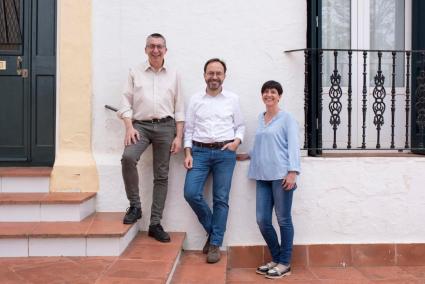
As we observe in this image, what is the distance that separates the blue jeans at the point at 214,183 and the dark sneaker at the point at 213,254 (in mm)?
39

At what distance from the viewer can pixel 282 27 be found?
4367mm

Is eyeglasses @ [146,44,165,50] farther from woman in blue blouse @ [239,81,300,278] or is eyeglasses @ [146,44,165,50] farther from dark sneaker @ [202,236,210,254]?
dark sneaker @ [202,236,210,254]

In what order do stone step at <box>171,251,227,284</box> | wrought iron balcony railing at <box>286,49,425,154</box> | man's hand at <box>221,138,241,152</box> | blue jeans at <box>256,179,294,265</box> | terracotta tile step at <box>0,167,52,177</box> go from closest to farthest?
stone step at <box>171,251,227,284</box> < blue jeans at <box>256,179,294,265</box> < man's hand at <box>221,138,241,152</box> < terracotta tile step at <box>0,167,52,177</box> < wrought iron balcony railing at <box>286,49,425,154</box>

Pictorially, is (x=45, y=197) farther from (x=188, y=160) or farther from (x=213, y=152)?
(x=213, y=152)

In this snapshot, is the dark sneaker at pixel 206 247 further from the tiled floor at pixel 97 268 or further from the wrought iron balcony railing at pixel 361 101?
the wrought iron balcony railing at pixel 361 101

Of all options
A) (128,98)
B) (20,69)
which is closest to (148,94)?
(128,98)

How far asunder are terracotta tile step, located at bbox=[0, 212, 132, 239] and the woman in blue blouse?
1164mm

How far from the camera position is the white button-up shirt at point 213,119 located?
12.9 feet

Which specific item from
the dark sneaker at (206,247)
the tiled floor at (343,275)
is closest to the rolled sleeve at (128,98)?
the dark sneaker at (206,247)

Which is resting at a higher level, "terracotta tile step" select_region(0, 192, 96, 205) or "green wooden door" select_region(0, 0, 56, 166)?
"green wooden door" select_region(0, 0, 56, 166)

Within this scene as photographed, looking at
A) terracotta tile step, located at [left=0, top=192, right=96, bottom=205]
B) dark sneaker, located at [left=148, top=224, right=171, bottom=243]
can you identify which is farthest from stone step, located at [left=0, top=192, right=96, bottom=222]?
dark sneaker, located at [left=148, top=224, right=171, bottom=243]

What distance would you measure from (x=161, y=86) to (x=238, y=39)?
0.92m

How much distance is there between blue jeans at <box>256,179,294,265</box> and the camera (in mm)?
3822

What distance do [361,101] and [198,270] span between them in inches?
98.8
